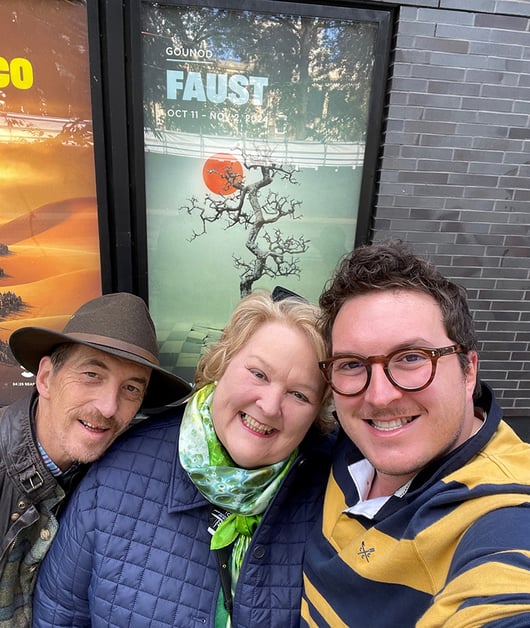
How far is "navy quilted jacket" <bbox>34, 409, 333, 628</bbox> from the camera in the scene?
150cm

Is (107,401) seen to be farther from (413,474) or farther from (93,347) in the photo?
(413,474)

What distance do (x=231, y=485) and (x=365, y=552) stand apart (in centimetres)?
48

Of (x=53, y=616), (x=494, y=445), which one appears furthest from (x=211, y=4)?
(x=53, y=616)

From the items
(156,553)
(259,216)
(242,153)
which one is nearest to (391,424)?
(156,553)

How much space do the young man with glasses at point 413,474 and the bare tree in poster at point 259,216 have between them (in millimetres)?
2098

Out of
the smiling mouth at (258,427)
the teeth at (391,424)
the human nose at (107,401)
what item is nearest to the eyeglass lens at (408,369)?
the teeth at (391,424)

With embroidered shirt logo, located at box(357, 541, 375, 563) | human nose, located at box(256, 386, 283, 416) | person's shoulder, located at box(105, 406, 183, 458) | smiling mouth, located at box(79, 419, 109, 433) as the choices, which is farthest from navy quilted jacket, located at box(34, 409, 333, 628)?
embroidered shirt logo, located at box(357, 541, 375, 563)

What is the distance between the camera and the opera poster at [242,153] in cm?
318

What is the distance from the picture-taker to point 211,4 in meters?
3.04

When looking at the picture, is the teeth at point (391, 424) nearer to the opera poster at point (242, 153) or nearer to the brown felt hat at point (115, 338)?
the brown felt hat at point (115, 338)

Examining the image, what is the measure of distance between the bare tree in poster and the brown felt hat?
5.63ft

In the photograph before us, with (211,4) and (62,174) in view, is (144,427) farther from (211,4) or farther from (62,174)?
(211,4)

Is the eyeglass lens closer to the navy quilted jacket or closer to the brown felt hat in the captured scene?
the navy quilted jacket

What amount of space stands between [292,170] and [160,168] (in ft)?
3.21
